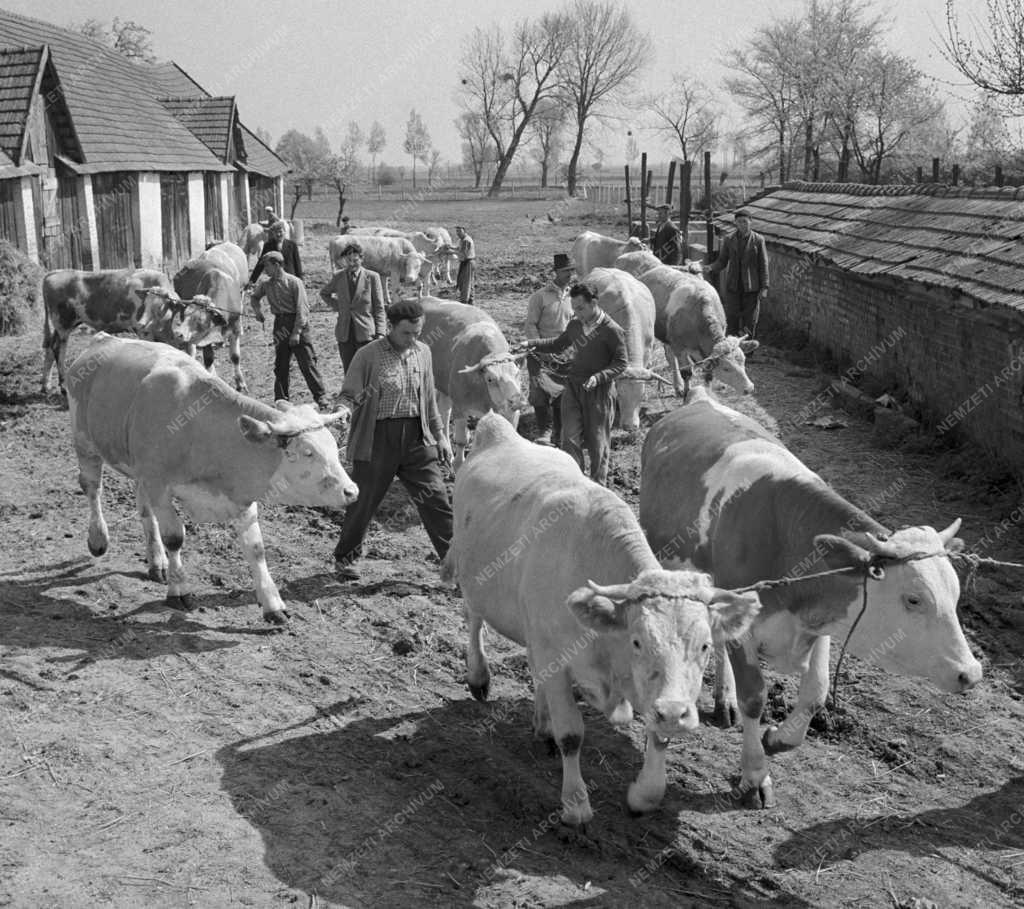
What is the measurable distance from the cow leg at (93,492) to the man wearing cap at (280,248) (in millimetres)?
7533

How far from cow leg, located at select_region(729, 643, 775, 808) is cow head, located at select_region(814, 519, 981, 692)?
0.61 metres

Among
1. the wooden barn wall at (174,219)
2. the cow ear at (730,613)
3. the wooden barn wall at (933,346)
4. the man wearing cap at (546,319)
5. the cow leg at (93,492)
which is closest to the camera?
the cow ear at (730,613)

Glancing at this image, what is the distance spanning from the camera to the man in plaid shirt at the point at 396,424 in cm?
744

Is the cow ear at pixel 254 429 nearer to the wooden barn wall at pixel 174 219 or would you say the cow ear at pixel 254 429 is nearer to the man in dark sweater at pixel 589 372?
the man in dark sweater at pixel 589 372

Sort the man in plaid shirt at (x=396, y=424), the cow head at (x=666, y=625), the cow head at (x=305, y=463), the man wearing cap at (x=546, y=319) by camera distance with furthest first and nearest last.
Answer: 1. the man wearing cap at (x=546, y=319)
2. the man in plaid shirt at (x=396, y=424)
3. the cow head at (x=305, y=463)
4. the cow head at (x=666, y=625)

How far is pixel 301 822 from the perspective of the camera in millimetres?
4867

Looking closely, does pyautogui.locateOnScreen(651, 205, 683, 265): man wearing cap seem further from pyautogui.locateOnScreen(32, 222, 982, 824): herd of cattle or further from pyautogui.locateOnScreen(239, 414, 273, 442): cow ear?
pyautogui.locateOnScreen(239, 414, 273, 442): cow ear

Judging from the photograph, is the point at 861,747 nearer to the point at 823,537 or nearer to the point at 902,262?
the point at 823,537

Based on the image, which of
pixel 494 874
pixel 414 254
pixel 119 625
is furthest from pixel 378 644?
pixel 414 254

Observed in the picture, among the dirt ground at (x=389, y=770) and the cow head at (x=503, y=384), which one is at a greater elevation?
the cow head at (x=503, y=384)

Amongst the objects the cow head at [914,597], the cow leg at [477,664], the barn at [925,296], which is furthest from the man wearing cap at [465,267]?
the cow head at [914,597]

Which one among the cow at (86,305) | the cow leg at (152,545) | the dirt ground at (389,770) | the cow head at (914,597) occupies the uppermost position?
the cow at (86,305)

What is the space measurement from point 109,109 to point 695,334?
17.6 meters

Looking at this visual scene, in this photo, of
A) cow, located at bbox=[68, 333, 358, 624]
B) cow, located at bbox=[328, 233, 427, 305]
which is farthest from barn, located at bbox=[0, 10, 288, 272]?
cow, located at bbox=[68, 333, 358, 624]
